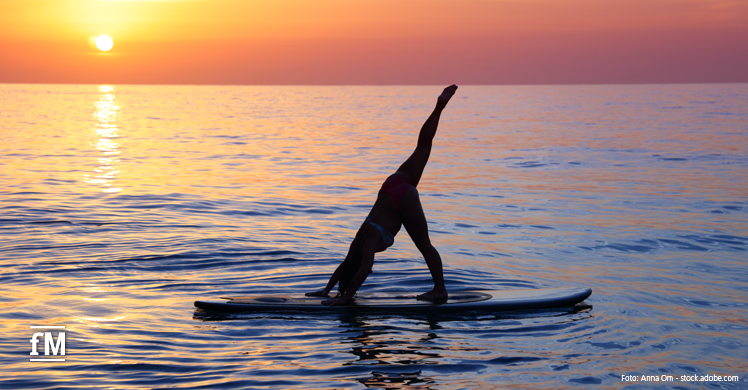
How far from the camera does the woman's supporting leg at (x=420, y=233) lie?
28.6 feet

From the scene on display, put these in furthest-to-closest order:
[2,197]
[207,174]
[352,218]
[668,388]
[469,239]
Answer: [207,174] < [2,197] < [352,218] < [469,239] < [668,388]

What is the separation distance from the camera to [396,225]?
8867 millimetres

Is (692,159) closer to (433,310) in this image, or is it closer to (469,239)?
(469,239)

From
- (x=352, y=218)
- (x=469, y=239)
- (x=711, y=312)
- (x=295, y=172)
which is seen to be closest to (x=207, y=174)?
(x=295, y=172)

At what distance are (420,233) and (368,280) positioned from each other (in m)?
2.44

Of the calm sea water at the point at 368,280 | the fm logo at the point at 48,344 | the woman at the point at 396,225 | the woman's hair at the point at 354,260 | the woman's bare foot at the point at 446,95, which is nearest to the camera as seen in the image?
the calm sea water at the point at 368,280

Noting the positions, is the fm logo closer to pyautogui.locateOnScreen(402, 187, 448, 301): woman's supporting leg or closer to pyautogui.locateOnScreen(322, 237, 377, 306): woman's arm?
pyautogui.locateOnScreen(322, 237, 377, 306): woman's arm

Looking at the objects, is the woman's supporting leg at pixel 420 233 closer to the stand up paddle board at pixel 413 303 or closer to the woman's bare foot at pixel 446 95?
the stand up paddle board at pixel 413 303

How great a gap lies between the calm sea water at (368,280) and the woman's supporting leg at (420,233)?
44 cm

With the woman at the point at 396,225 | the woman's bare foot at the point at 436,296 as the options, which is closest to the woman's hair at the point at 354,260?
the woman at the point at 396,225

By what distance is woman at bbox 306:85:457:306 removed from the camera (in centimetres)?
864

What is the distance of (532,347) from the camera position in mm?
7555

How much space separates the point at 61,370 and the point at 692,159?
29.7m

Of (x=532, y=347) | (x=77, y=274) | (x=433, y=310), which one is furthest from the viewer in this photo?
(x=77, y=274)
